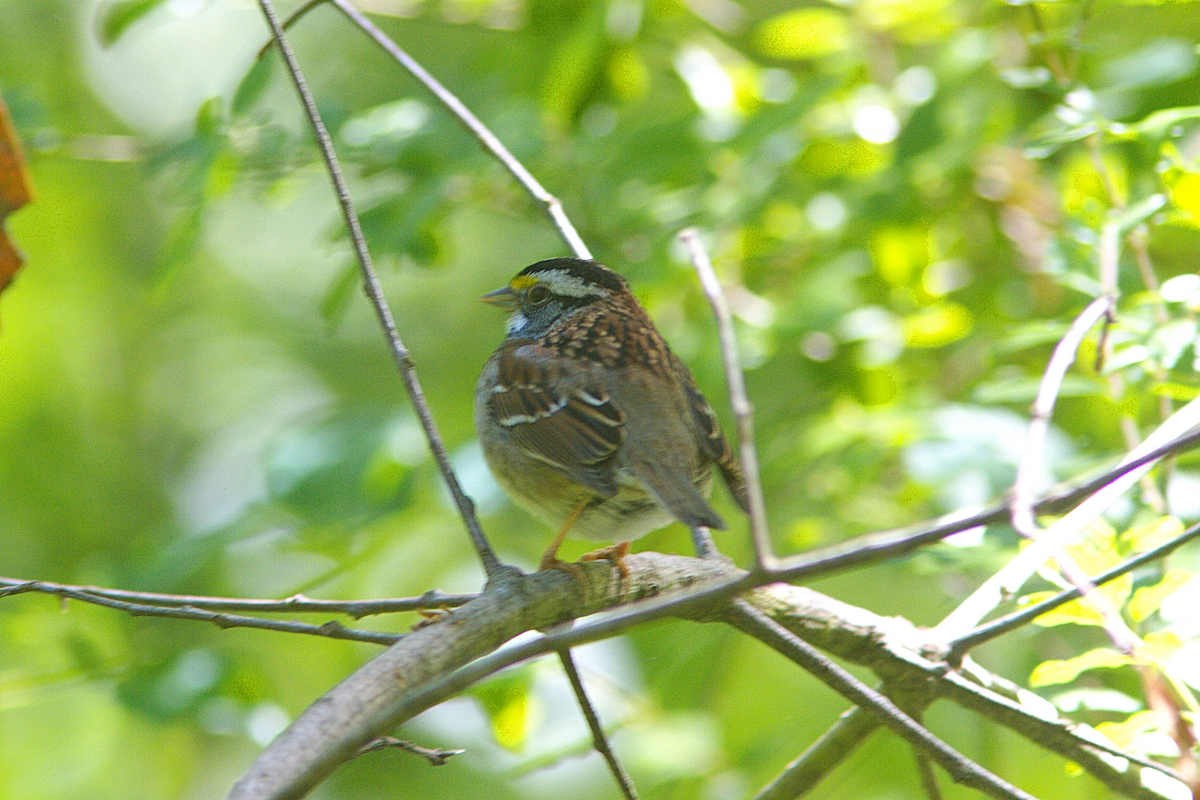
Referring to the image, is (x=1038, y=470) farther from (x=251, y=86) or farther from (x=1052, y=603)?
(x=251, y=86)

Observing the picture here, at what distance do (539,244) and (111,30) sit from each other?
355 centimetres

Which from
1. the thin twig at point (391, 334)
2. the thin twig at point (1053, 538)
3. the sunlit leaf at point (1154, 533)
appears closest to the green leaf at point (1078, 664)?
the thin twig at point (1053, 538)

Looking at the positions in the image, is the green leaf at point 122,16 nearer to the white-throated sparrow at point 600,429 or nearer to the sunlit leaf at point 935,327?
the white-throated sparrow at point 600,429

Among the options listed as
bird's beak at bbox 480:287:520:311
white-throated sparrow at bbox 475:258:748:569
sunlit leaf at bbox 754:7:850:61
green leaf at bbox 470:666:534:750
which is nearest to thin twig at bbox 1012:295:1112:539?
white-throated sparrow at bbox 475:258:748:569

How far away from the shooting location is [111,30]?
354 centimetres

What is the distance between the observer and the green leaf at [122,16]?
3.48m

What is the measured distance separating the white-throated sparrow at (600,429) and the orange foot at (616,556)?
0.01m

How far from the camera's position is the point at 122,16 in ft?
11.5

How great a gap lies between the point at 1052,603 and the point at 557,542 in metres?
1.42

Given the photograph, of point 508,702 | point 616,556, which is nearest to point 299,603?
point 616,556

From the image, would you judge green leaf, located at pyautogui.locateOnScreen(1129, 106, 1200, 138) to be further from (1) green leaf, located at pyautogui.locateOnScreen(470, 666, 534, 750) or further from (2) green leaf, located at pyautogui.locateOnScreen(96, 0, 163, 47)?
(2) green leaf, located at pyautogui.locateOnScreen(96, 0, 163, 47)

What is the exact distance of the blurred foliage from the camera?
2.97m

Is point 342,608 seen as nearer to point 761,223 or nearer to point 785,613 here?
point 785,613

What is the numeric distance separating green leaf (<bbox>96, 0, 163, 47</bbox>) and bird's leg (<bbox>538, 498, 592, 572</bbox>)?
2125 millimetres
